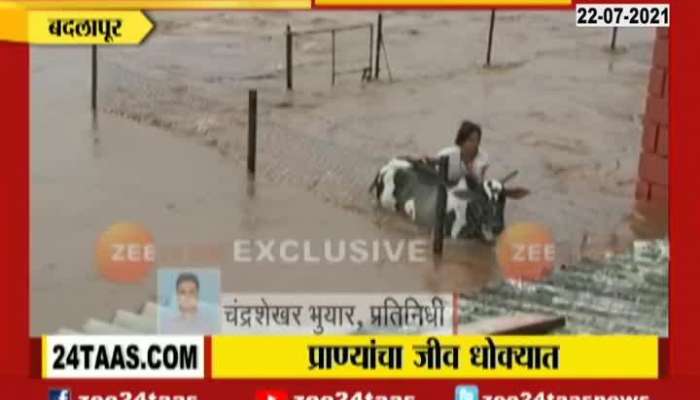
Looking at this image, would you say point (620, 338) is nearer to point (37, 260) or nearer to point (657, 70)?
point (657, 70)

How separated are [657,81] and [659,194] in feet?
0.82

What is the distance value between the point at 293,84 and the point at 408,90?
10.3 inches

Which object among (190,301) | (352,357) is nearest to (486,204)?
(352,357)

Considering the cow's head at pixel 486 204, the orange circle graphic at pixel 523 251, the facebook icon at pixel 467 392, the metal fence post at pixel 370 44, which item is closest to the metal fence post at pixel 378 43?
the metal fence post at pixel 370 44

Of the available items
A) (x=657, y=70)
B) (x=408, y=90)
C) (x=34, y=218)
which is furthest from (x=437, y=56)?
(x=34, y=218)

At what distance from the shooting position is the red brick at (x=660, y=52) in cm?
481

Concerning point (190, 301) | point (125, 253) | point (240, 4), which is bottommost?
point (190, 301)

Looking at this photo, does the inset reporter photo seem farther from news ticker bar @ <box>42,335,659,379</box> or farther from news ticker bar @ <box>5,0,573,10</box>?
news ticker bar @ <box>5,0,573,10</box>

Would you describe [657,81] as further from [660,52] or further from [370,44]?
[370,44]

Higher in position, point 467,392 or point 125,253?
point 125,253

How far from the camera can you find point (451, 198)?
4.92 metres

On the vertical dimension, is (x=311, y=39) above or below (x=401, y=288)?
above

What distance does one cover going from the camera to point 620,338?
4.84 metres

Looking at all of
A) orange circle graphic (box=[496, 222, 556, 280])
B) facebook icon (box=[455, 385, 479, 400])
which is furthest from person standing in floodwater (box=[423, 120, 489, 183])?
facebook icon (box=[455, 385, 479, 400])
